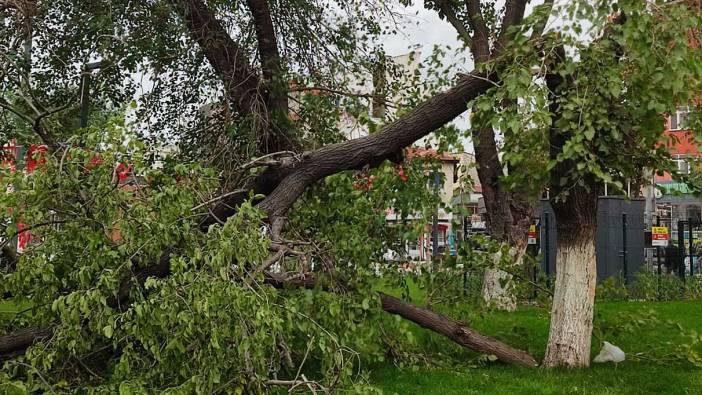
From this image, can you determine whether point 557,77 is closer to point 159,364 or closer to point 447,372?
point 447,372

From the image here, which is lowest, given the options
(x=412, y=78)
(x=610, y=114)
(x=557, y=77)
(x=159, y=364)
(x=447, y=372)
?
(x=447, y=372)

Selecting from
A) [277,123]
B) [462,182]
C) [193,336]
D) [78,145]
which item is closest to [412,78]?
[277,123]

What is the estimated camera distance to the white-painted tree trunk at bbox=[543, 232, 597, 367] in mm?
5977

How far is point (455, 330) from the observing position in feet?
20.7

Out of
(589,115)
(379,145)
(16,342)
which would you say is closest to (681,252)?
(589,115)

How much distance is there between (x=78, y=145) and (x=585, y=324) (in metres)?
4.37

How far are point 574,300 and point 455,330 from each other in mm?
1085

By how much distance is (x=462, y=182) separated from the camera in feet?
19.5

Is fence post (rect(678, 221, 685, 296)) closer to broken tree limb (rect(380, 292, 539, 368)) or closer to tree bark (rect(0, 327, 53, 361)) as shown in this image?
broken tree limb (rect(380, 292, 539, 368))

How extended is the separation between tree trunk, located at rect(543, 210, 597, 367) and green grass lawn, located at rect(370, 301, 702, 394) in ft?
0.57

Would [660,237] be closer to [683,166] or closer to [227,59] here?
[683,166]

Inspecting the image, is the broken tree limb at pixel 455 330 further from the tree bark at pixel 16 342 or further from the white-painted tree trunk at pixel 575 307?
the tree bark at pixel 16 342

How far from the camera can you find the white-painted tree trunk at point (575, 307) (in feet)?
19.6

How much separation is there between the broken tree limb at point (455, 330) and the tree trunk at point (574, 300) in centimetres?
37
